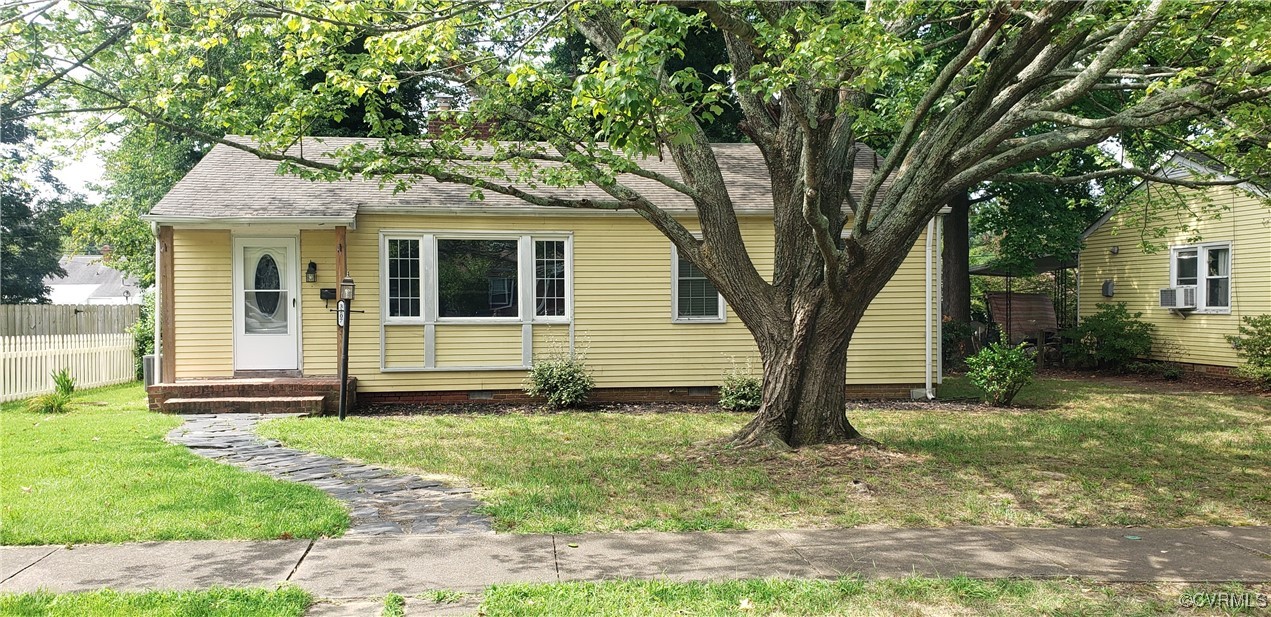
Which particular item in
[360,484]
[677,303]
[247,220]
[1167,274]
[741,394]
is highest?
[247,220]

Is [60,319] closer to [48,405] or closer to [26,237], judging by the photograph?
[48,405]

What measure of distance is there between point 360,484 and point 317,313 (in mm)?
6120

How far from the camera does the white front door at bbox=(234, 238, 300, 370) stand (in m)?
12.1

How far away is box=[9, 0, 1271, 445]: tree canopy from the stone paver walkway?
2.84 meters

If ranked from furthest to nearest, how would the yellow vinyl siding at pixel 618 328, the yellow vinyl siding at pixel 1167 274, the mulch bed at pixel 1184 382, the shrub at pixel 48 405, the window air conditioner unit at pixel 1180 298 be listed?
the window air conditioner unit at pixel 1180 298
the yellow vinyl siding at pixel 1167 274
the mulch bed at pixel 1184 382
the yellow vinyl siding at pixel 618 328
the shrub at pixel 48 405

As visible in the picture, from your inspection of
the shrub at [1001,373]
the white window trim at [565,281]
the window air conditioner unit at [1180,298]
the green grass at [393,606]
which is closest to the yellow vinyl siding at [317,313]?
the white window trim at [565,281]

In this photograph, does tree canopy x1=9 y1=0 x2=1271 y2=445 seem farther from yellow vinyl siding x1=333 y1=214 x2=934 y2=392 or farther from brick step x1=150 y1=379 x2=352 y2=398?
brick step x1=150 y1=379 x2=352 y2=398

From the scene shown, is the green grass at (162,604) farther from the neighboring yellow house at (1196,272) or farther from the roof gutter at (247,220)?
the neighboring yellow house at (1196,272)

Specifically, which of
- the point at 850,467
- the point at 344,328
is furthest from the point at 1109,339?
the point at 344,328

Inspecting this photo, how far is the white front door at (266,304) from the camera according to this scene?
39.9 feet

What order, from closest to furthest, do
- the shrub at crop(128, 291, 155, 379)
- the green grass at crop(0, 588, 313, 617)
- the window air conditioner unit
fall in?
the green grass at crop(0, 588, 313, 617)
the shrub at crop(128, 291, 155, 379)
the window air conditioner unit

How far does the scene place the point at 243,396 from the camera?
A: 11.2 meters

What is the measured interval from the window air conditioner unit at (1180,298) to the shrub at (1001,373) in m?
6.29

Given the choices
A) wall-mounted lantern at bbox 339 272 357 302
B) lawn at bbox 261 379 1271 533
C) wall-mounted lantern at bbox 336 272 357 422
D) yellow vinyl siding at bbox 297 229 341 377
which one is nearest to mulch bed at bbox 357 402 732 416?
lawn at bbox 261 379 1271 533
